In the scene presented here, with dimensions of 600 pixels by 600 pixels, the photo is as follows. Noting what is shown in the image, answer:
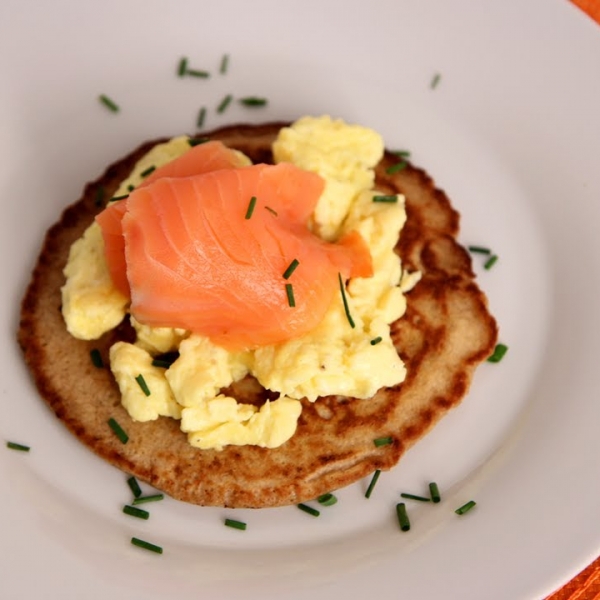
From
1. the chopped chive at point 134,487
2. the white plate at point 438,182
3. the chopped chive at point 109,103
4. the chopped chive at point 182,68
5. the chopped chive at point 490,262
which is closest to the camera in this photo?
the white plate at point 438,182

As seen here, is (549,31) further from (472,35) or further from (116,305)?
(116,305)

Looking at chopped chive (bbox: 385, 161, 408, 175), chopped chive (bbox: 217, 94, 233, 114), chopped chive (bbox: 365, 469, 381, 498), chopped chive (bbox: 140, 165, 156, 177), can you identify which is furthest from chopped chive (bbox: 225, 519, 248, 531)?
chopped chive (bbox: 217, 94, 233, 114)

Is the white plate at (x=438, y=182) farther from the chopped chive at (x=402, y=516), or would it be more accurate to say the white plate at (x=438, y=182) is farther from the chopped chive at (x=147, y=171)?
the chopped chive at (x=147, y=171)

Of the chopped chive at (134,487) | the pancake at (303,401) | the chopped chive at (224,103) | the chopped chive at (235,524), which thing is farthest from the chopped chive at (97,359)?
the chopped chive at (224,103)

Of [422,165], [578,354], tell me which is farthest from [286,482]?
[422,165]

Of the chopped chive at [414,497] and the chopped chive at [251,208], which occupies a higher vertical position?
the chopped chive at [251,208]

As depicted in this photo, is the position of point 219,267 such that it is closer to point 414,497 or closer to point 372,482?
point 372,482

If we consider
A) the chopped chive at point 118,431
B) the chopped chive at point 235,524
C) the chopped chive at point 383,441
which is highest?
the chopped chive at point 383,441

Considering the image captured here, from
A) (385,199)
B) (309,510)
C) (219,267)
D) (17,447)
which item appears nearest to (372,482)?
(309,510)

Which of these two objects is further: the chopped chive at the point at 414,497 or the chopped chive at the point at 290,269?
the chopped chive at the point at 414,497
